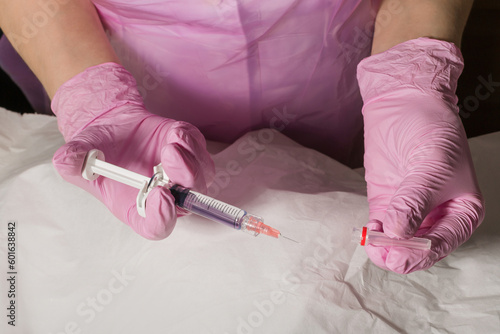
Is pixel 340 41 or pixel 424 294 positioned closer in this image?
pixel 424 294

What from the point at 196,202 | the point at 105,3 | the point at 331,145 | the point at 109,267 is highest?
the point at 105,3

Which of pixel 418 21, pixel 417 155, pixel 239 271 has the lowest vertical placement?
A: pixel 239 271

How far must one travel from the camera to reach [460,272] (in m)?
0.83

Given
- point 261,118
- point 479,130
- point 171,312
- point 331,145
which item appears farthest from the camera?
point 479,130

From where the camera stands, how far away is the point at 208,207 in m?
0.78

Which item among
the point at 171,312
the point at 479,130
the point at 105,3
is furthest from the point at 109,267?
the point at 479,130

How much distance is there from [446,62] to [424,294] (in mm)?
451

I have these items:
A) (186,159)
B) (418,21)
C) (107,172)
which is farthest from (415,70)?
(107,172)

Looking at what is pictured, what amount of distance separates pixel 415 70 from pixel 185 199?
50cm

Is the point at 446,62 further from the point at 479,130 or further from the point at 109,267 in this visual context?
the point at 109,267

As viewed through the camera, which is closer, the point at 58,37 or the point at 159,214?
the point at 159,214

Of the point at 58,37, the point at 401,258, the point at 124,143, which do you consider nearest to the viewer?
the point at 401,258

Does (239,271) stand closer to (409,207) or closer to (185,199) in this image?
(185,199)

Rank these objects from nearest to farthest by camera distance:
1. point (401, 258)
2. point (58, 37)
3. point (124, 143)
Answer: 1. point (401, 258)
2. point (124, 143)
3. point (58, 37)
